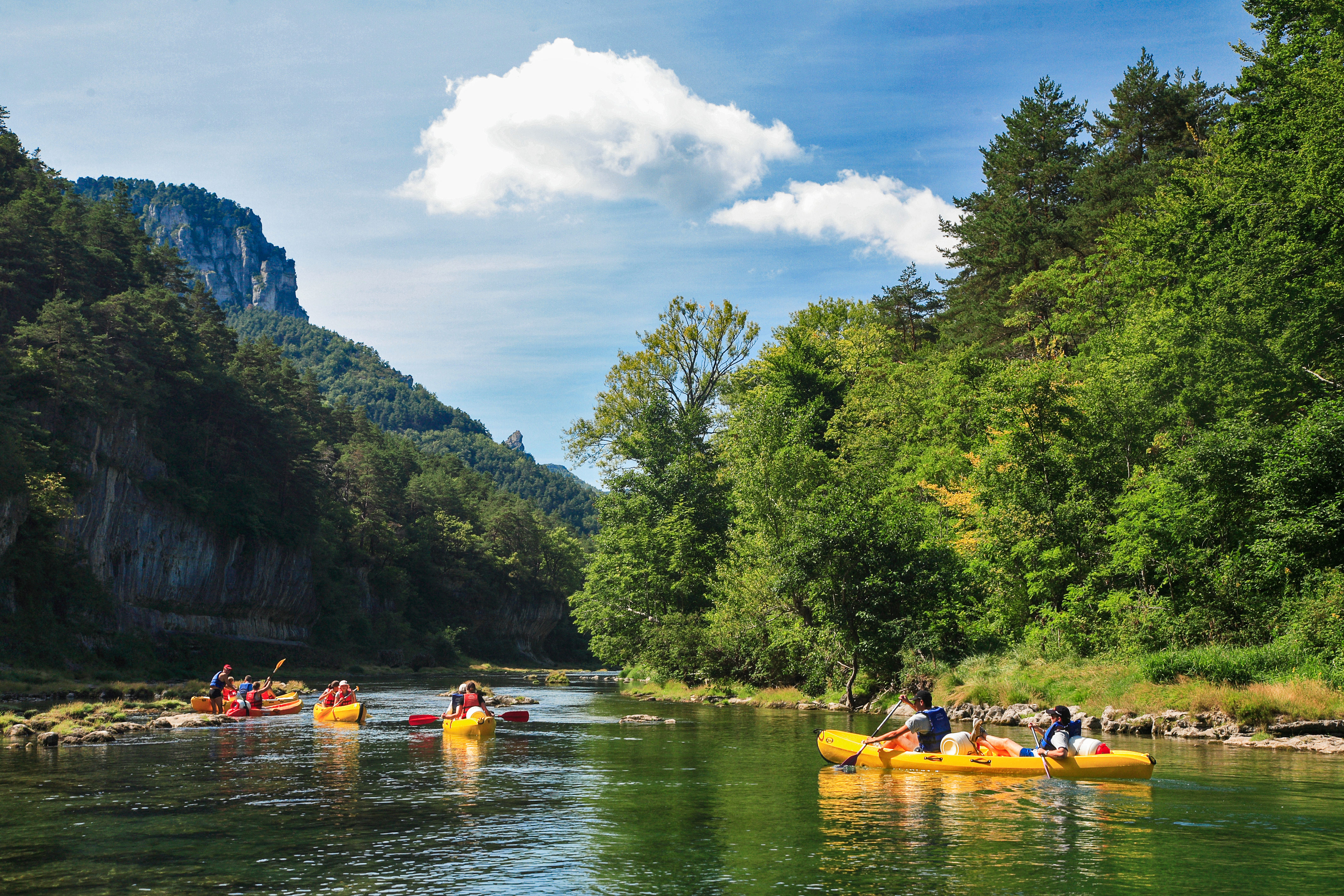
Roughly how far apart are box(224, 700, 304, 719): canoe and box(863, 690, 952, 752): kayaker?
2312cm

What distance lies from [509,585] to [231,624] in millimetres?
46997

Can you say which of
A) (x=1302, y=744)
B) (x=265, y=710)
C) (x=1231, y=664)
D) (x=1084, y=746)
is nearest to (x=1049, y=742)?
(x=1084, y=746)

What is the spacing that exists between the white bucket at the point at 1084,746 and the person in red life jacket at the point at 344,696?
22.4m

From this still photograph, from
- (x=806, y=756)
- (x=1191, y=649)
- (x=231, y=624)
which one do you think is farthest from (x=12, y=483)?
(x=1191, y=649)

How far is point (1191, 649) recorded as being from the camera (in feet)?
79.6

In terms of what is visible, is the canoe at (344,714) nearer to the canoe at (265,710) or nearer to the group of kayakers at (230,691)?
the canoe at (265,710)

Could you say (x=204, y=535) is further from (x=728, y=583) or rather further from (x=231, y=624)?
(x=728, y=583)

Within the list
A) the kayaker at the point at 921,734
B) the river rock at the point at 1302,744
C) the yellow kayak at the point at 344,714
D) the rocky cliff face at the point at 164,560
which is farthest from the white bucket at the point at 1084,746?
the rocky cliff face at the point at 164,560

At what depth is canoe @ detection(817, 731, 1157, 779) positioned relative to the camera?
637 inches

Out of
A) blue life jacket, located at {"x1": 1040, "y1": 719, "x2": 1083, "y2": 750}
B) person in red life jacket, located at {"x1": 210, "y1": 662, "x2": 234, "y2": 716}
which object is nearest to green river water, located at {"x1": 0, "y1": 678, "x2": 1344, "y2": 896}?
blue life jacket, located at {"x1": 1040, "y1": 719, "x2": 1083, "y2": 750}

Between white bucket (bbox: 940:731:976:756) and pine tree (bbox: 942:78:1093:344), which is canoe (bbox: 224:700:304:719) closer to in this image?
white bucket (bbox: 940:731:976:756)

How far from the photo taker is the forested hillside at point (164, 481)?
165 feet

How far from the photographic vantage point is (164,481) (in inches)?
2525

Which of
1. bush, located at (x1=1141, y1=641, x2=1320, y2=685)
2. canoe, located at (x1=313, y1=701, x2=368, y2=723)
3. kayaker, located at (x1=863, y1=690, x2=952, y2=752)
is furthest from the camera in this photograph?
canoe, located at (x1=313, y1=701, x2=368, y2=723)
